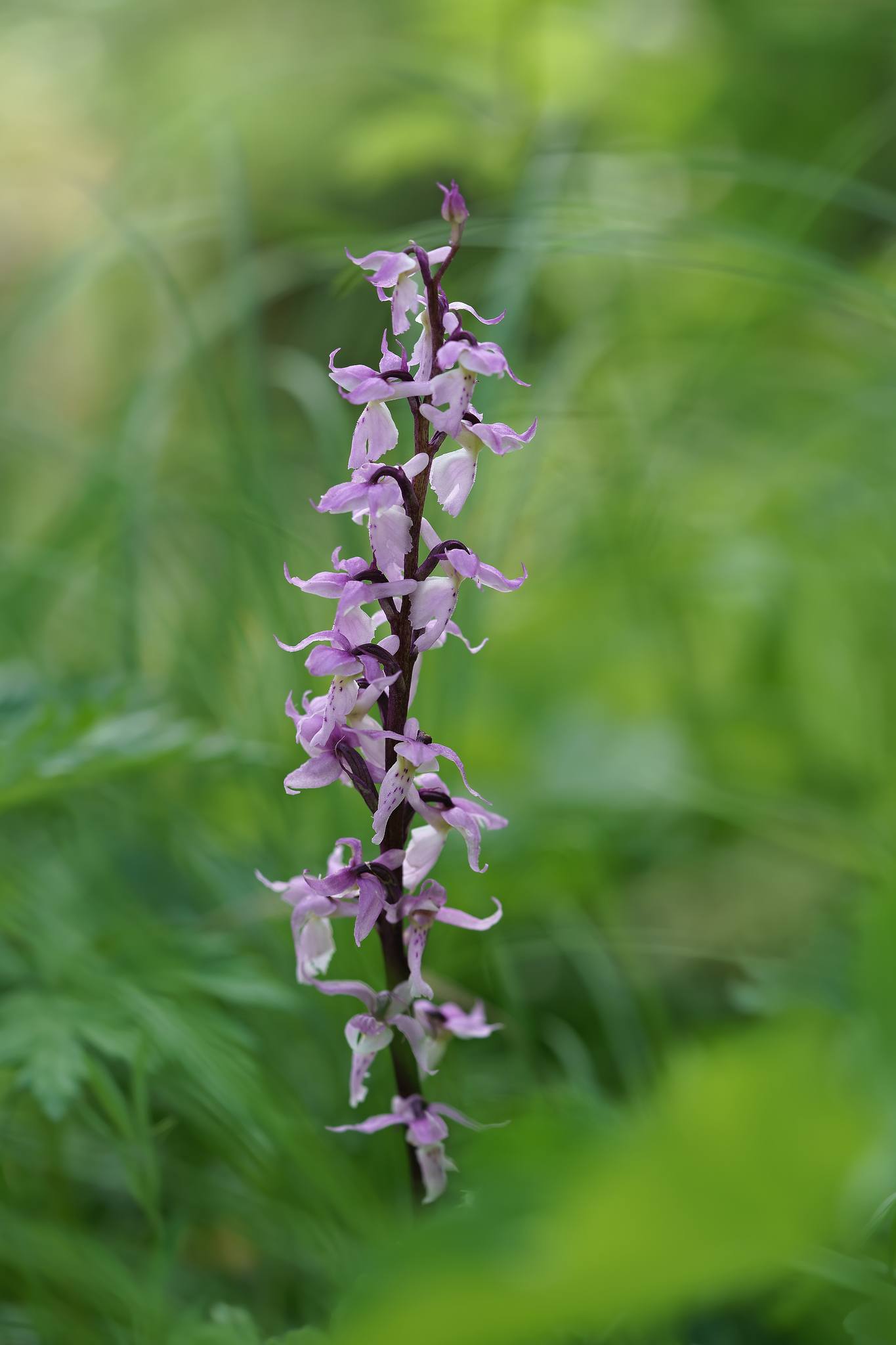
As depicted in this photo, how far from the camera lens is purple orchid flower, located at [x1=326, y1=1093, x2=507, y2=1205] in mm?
939

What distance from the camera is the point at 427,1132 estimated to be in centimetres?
94

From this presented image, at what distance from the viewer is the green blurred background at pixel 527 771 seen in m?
0.58

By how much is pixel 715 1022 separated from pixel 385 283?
1304 millimetres

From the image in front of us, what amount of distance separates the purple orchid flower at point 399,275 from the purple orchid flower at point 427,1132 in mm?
632

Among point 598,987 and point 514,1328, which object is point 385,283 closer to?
point 514,1328

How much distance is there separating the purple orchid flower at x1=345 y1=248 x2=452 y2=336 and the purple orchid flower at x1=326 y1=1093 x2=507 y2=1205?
2.07 feet

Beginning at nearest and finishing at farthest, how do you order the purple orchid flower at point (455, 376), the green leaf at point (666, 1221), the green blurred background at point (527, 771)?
1. the green leaf at point (666, 1221)
2. the green blurred background at point (527, 771)
3. the purple orchid flower at point (455, 376)

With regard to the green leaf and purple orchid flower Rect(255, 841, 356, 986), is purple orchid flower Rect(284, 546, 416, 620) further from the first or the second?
the green leaf

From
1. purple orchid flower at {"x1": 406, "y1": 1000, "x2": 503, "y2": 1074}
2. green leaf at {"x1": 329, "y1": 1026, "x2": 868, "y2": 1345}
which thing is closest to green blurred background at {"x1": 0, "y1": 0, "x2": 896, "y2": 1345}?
green leaf at {"x1": 329, "y1": 1026, "x2": 868, "y2": 1345}

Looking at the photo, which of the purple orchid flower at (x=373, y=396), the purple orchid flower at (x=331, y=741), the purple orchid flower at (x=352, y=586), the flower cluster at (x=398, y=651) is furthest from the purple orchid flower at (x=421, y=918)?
the purple orchid flower at (x=373, y=396)

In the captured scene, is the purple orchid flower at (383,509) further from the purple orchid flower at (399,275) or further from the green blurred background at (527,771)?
the green blurred background at (527,771)

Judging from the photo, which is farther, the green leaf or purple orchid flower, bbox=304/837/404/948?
purple orchid flower, bbox=304/837/404/948

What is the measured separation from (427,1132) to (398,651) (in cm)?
39

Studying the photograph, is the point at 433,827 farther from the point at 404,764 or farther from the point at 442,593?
the point at 442,593
